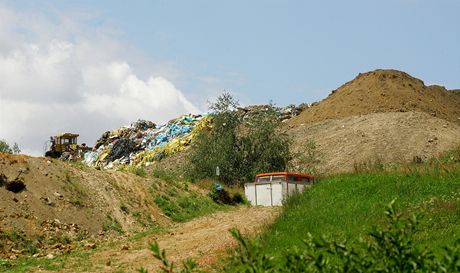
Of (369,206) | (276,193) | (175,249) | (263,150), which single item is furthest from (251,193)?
(369,206)

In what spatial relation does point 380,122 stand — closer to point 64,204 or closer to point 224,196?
point 224,196

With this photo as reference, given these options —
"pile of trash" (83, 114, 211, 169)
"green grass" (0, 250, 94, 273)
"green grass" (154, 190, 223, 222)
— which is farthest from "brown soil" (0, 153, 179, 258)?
"pile of trash" (83, 114, 211, 169)

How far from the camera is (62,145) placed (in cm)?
5350

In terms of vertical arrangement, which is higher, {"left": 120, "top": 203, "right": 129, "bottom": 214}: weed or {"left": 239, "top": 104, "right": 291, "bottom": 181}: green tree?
{"left": 239, "top": 104, "right": 291, "bottom": 181}: green tree

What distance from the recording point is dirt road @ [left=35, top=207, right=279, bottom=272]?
13.7 metres

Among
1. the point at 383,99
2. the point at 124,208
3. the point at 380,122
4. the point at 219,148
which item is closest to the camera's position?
the point at 124,208

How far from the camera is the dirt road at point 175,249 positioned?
13719 mm

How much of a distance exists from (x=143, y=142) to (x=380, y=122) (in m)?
20.0

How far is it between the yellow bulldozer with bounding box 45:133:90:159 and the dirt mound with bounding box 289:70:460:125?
1927 cm

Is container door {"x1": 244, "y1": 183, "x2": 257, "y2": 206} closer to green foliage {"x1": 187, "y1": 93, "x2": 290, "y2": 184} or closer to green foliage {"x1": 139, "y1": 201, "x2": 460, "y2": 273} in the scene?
green foliage {"x1": 187, "y1": 93, "x2": 290, "y2": 184}

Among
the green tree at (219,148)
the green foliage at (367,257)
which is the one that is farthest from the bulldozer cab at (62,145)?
the green foliage at (367,257)

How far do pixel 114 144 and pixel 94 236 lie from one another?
33.1m

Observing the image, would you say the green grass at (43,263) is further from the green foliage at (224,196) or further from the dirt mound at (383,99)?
the dirt mound at (383,99)

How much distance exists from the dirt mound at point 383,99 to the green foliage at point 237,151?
14522 mm
